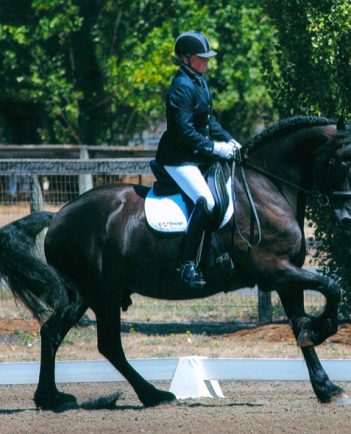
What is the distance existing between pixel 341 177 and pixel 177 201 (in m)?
1.20

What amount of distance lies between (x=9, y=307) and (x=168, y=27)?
14392 millimetres

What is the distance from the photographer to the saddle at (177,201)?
8.08 metres

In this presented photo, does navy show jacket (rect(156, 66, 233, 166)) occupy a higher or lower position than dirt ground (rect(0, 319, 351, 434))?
higher

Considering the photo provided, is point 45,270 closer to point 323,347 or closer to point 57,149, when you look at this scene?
point 323,347

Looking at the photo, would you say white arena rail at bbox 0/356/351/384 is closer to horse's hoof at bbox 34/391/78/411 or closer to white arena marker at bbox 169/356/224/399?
white arena marker at bbox 169/356/224/399

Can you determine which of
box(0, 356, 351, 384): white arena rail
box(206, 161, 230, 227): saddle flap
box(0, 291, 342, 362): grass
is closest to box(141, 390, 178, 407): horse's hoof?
box(0, 356, 351, 384): white arena rail

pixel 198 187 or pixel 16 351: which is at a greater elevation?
pixel 198 187

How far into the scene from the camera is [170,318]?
43.3ft

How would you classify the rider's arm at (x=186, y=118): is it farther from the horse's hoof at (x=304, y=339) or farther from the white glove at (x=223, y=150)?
the horse's hoof at (x=304, y=339)

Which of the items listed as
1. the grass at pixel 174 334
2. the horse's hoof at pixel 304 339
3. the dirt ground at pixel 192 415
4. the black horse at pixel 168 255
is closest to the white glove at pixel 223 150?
the black horse at pixel 168 255

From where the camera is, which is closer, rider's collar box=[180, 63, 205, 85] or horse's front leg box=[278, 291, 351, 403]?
horse's front leg box=[278, 291, 351, 403]

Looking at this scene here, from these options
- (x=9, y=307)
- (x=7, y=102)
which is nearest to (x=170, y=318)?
(x=9, y=307)

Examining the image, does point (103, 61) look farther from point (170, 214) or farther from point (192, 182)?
point (192, 182)

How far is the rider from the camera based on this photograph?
26.2ft
